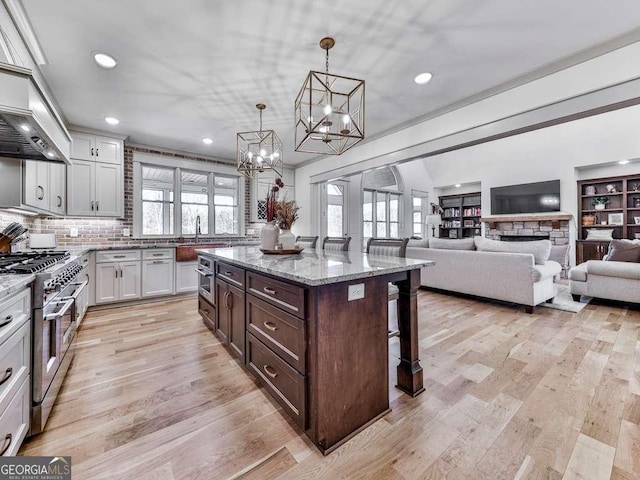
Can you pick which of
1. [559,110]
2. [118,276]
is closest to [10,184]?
[118,276]

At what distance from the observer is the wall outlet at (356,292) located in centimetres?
148

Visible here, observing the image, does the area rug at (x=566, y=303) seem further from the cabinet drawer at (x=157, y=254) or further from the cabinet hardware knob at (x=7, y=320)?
the cabinet drawer at (x=157, y=254)

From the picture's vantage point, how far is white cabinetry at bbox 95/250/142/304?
388 centimetres

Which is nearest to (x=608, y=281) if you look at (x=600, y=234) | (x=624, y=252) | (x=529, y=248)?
(x=624, y=252)

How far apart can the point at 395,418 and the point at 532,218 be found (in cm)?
732

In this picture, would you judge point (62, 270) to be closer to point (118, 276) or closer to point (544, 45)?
point (118, 276)

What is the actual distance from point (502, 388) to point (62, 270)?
3187 mm

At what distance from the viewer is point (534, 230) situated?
706 cm

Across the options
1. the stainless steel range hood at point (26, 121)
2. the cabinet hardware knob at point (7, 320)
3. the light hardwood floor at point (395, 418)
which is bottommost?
the light hardwood floor at point (395, 418)

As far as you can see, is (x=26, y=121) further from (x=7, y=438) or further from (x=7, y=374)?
(x=7, y=438)

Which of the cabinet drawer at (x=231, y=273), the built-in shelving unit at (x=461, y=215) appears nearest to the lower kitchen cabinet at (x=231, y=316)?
the cabinet drawer at (x=231, y=273)

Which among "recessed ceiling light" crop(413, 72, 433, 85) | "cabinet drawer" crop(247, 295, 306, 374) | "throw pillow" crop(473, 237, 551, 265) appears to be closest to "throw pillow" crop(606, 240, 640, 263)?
"throw pillow" crop(473, 237, 551, 265)

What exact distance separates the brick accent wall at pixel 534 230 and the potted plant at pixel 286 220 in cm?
720

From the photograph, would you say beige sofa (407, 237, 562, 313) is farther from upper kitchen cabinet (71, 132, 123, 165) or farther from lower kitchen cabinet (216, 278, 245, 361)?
upper kitchen cabinet (71, 132, 123, 165)
